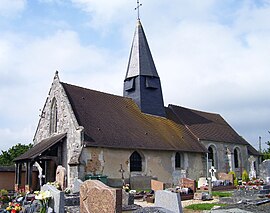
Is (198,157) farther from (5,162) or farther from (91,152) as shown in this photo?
(5,162)

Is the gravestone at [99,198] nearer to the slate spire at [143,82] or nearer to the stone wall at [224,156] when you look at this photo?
the slate spire at [143,82]

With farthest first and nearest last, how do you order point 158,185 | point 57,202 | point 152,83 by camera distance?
point 152,83
point 158,185
point 57,202

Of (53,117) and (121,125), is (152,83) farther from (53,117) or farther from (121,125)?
(53,117)

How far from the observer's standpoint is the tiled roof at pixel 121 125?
64.5ft

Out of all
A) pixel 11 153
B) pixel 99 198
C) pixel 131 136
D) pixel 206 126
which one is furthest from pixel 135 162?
pixel 11 153

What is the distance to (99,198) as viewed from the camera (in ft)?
26.0

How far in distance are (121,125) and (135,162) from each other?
2.52 meters

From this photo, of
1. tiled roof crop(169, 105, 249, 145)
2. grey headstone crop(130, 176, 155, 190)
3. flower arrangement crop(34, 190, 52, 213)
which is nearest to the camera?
flower arrangement crop(34, 190, 52, 213)

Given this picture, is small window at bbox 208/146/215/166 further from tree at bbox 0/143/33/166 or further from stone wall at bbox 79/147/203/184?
tree at bbox 0/143/33/166

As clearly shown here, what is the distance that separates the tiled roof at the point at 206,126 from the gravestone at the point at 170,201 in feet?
59.1

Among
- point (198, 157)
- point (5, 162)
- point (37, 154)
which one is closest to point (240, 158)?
point (198, 157)

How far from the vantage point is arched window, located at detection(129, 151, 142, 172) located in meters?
20.6

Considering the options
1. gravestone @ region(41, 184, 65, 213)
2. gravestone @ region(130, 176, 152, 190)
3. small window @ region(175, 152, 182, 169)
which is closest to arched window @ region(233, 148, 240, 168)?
small window @ region(175, 152, 182, 169)

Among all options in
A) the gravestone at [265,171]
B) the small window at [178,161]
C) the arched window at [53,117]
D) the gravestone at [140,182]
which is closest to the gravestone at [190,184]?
the gravestone at [140,182]
